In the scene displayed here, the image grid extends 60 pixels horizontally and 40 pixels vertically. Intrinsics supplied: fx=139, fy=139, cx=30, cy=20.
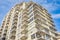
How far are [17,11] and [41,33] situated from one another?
85.3 feet

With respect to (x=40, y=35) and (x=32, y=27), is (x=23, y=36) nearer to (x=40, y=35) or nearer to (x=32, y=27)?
(x=32, y=27)

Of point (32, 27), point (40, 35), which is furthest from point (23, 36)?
point (40, 35)

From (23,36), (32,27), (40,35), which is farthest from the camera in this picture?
(23,36)

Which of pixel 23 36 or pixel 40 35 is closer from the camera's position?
pixel 40 35

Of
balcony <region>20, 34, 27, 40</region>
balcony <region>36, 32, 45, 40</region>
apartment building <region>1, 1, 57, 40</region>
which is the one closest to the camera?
balcony <region>36, 32, 45, 40</region>

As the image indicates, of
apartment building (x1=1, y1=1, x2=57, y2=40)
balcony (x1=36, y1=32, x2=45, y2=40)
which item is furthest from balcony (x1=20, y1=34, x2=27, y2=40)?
balcony (x1=36, y1=32, x2=45, y2=40)

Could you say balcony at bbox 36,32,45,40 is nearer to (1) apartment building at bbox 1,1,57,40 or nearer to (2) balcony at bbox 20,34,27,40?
(1) apartment building at bbox 1,1,57,40

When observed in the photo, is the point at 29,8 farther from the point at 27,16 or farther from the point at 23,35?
the point at 23,35

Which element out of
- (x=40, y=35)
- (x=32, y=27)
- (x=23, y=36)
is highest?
(x=32, y=27)

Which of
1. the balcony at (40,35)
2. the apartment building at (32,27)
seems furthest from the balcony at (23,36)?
the balcony at (40,35)

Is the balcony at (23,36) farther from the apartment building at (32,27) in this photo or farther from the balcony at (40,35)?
the balcony at (40,35)

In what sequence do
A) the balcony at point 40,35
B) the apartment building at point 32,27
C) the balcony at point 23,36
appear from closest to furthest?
the balcony at point 40,35, the apartment building at point 32,27, the balcony at point 23,36

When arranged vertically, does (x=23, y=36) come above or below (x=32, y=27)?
below

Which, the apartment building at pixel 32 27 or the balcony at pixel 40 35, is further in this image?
the apartment building at pixel 32 27
